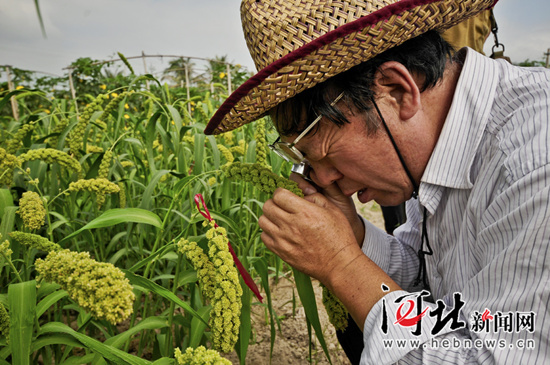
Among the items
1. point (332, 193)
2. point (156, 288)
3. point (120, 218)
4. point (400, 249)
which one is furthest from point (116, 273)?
point (400, 249)

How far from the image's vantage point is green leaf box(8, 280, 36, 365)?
2.73 ft

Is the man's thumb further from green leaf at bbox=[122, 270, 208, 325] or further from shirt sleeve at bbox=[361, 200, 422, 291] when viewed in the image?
green leaf at bbox=[122, 270, 208, 325]

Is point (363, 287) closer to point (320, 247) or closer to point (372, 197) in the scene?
point (320, 247)

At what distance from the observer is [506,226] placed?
0.95 m

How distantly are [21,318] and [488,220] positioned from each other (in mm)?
1136

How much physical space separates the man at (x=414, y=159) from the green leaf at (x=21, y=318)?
66 centimetres

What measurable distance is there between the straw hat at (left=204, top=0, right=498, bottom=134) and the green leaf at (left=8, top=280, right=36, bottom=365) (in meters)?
0.68

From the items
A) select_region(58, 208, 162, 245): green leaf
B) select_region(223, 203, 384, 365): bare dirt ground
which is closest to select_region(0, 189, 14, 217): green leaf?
select_region(58, 208, 162, 245): green leaf

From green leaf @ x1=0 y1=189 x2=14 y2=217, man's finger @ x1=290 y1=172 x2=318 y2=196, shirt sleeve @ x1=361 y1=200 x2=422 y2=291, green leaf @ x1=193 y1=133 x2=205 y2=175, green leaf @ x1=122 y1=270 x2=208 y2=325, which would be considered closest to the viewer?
green leaf @ x1=122 y1=270 x2=208 y2=325

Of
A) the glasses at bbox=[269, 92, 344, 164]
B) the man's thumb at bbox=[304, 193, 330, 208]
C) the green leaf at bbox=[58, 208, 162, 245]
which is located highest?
the glasses at bbox=[269, 92, 344, 164]

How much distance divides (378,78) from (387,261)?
2.70 ft

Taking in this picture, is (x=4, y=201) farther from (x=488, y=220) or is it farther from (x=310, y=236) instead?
(x=488, y=220)

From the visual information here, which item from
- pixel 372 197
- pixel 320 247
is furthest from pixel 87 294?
pixel 372 197

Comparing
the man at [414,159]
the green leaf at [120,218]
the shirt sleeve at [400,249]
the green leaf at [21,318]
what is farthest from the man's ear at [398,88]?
the green leaf at [21,318]
